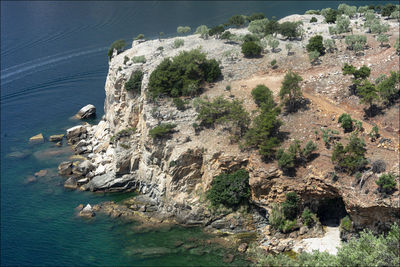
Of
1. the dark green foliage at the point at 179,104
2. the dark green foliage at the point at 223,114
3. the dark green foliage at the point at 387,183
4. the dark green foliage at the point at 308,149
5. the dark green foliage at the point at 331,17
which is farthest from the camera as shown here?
the dark green foliage at the point at 331,17

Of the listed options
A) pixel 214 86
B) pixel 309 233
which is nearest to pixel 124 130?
pixel 214 86

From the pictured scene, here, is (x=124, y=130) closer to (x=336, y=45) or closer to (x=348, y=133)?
(x=348, y=133)

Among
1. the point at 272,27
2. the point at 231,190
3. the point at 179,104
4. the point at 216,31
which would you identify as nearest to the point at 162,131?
the point at 179,104

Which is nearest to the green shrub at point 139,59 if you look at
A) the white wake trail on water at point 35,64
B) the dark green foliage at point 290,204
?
the dark green foliage at point 290,204

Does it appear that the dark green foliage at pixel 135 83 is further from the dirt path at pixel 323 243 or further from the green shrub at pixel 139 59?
the dirt path at pixel 323 243

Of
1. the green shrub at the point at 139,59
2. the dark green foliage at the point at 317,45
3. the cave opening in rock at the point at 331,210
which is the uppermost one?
the green shrub at the point at 139,59

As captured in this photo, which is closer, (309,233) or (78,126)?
(309,233)

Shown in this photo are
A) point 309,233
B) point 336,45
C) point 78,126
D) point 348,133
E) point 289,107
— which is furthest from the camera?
point 78,126
